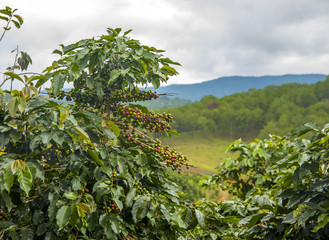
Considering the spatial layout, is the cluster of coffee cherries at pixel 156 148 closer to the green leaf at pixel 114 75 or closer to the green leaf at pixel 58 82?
the green leaf at pixel 114 75

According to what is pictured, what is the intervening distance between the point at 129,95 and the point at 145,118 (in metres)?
0.33

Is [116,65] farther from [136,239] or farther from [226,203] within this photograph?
[226,203]

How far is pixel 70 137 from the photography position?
2.01m

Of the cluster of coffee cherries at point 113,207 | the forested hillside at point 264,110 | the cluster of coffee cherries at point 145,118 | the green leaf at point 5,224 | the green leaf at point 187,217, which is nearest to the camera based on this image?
the green leaf at point 5,224

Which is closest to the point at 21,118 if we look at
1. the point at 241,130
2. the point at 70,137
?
the point at 70,137

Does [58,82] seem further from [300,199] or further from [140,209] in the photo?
[300,199]

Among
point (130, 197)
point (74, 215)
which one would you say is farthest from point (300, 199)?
point (74, 215)

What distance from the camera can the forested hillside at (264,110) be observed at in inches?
1786

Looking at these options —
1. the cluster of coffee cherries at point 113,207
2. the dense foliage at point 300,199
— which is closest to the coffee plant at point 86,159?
the cluster of coffee cherries at point 113,207

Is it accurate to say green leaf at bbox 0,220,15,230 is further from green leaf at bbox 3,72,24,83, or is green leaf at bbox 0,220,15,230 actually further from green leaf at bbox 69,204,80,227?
green leaf at bbox 3,72,24,83

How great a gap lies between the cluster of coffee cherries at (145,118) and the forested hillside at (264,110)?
3398 centimetres

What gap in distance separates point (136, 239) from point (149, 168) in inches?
23.8

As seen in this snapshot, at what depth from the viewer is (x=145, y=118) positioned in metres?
2.91

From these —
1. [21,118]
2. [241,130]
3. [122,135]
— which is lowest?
[241,130]
